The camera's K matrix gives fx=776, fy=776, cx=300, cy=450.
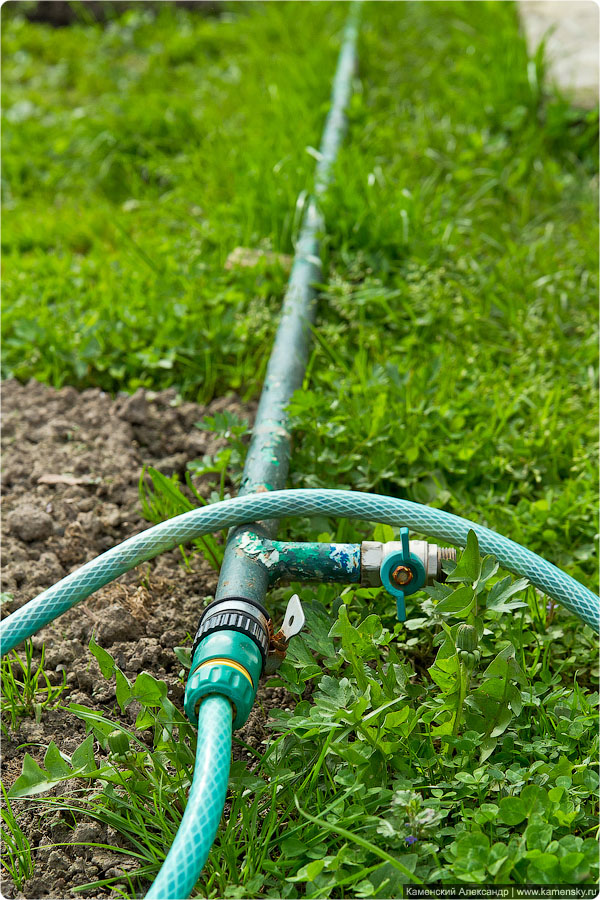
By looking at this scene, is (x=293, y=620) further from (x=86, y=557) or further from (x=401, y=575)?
(x=86, y=557)

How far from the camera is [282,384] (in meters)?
2.05

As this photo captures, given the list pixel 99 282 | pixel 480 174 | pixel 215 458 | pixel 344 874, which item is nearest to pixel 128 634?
Answer: pixel 215 458

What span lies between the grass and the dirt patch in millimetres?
80

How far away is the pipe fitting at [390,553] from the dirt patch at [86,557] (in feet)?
0.96

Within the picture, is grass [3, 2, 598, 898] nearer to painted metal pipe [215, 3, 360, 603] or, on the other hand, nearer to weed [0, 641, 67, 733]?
painted metal pipe [215, 3, 360, 603]

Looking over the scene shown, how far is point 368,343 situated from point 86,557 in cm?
106

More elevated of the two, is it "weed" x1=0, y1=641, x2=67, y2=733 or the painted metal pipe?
the painted metal pipe

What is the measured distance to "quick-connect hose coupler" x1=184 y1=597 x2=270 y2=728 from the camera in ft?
3.99

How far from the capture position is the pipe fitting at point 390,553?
4.81 feet

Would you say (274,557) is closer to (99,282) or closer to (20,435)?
(20,435)

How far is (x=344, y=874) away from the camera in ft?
3.76

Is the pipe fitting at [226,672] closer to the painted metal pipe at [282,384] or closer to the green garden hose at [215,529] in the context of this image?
the green garden hose at [215,529]

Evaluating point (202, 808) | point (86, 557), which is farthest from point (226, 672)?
point (86, 557)

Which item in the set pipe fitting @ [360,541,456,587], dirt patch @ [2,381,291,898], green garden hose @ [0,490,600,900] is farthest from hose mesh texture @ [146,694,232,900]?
pipe fitting @ [360,541,456,587]
